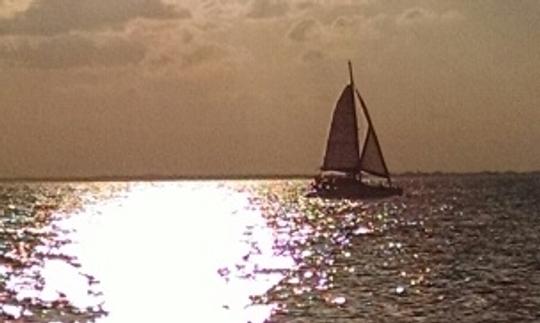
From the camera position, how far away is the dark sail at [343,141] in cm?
15150

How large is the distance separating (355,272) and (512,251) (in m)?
18.9

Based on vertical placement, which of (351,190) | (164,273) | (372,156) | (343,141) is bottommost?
(164,273)

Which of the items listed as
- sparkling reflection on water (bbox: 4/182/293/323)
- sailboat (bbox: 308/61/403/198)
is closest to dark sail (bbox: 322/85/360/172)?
sailboat (bbox: 308/61/403/198)

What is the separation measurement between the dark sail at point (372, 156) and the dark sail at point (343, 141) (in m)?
1.10

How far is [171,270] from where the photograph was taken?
76.7 m

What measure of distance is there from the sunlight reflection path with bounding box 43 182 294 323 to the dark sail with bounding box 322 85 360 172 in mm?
15031

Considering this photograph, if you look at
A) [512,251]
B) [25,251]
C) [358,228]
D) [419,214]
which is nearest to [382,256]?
[512,251]

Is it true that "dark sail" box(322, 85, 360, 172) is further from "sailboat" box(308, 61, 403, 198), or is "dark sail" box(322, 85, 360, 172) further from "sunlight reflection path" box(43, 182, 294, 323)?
"sunlight reflection path" box(43, 182, 294, 323)

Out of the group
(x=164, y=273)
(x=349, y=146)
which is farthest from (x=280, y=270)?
(x=349, y=146)

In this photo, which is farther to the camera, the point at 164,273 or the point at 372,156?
the point at 372,156

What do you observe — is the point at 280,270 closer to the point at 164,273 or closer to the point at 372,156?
the point at 164,273

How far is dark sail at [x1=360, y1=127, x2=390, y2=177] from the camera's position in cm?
15206

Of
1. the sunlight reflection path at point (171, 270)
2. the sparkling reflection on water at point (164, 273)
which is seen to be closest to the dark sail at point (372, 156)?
the sunlight reflection path at point (171, 270)

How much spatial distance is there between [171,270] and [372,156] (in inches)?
3109
